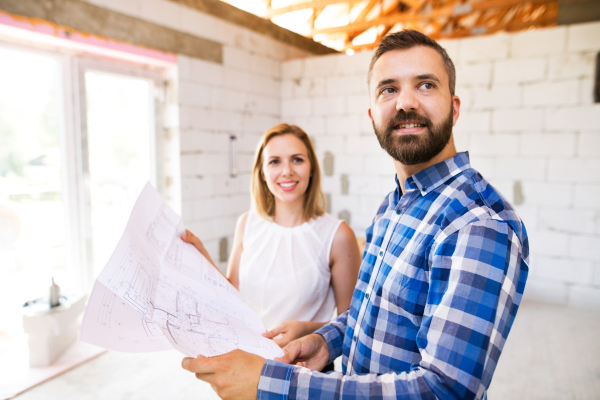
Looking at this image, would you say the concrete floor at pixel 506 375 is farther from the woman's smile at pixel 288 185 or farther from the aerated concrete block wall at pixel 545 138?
the woman's smile at pixel 288 185

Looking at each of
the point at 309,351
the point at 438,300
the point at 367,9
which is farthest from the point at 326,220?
the point at 367,9

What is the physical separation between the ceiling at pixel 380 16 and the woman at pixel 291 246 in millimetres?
2389

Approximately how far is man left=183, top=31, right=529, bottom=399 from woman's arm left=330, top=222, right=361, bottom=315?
392mm

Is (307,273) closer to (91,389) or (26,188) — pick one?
(91,389)

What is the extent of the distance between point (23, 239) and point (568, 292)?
4.41 meters

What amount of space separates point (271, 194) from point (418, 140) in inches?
39.9

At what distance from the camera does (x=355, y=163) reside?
4.20 metres

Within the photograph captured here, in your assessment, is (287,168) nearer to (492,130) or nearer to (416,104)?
(416,104)

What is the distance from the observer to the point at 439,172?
88 centimetres

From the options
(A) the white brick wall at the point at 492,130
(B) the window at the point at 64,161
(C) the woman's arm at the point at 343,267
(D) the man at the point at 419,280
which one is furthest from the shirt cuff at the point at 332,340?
(A) the white brick wall at the point at 492,130

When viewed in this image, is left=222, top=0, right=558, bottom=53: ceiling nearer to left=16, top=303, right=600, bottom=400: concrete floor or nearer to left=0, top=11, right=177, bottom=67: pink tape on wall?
left=0, top=11, right=177, bottom=67: pink tape on wall

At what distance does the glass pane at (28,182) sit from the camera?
8.08ft

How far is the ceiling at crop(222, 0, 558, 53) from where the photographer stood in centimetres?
361

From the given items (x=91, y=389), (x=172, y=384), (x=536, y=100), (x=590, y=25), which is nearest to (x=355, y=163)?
(x=536, y=100)
